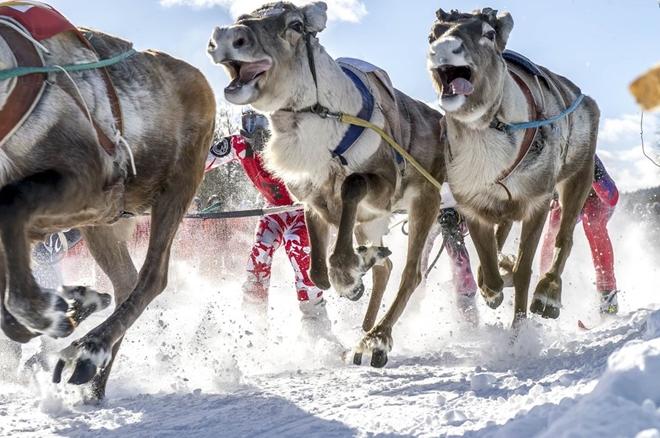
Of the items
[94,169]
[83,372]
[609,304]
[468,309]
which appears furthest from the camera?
[468,309]

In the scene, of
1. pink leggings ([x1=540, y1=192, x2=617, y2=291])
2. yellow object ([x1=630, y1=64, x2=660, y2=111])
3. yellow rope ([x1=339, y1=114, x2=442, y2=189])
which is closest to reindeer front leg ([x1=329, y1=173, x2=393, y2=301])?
yellow rope ([x1=339, y1=114, x2=442, y2=189])

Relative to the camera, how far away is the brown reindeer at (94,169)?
148 inches

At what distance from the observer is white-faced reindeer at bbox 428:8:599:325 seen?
489 cm

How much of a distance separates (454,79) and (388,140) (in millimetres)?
620

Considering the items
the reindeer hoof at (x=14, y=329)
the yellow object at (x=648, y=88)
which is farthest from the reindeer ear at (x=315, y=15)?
the yellow object at (x=648, y=88)

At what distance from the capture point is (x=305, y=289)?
22.6ft

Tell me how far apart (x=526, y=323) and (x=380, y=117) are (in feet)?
5.03

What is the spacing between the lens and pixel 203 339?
6.18m

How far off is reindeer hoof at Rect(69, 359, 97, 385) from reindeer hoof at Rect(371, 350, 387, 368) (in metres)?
1.88

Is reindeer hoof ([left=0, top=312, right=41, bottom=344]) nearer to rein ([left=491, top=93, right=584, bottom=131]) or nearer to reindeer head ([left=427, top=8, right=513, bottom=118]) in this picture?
reindeer head ([left=427, top=8, right=513, bottom=118])

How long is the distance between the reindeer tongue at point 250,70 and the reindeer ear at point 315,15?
18.9 inches

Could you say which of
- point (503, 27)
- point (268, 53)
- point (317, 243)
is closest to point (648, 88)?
point (503, 27)

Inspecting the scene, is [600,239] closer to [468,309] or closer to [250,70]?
[468,309]

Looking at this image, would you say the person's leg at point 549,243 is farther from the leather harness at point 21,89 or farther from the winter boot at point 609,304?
the leather harness at point 21,89
